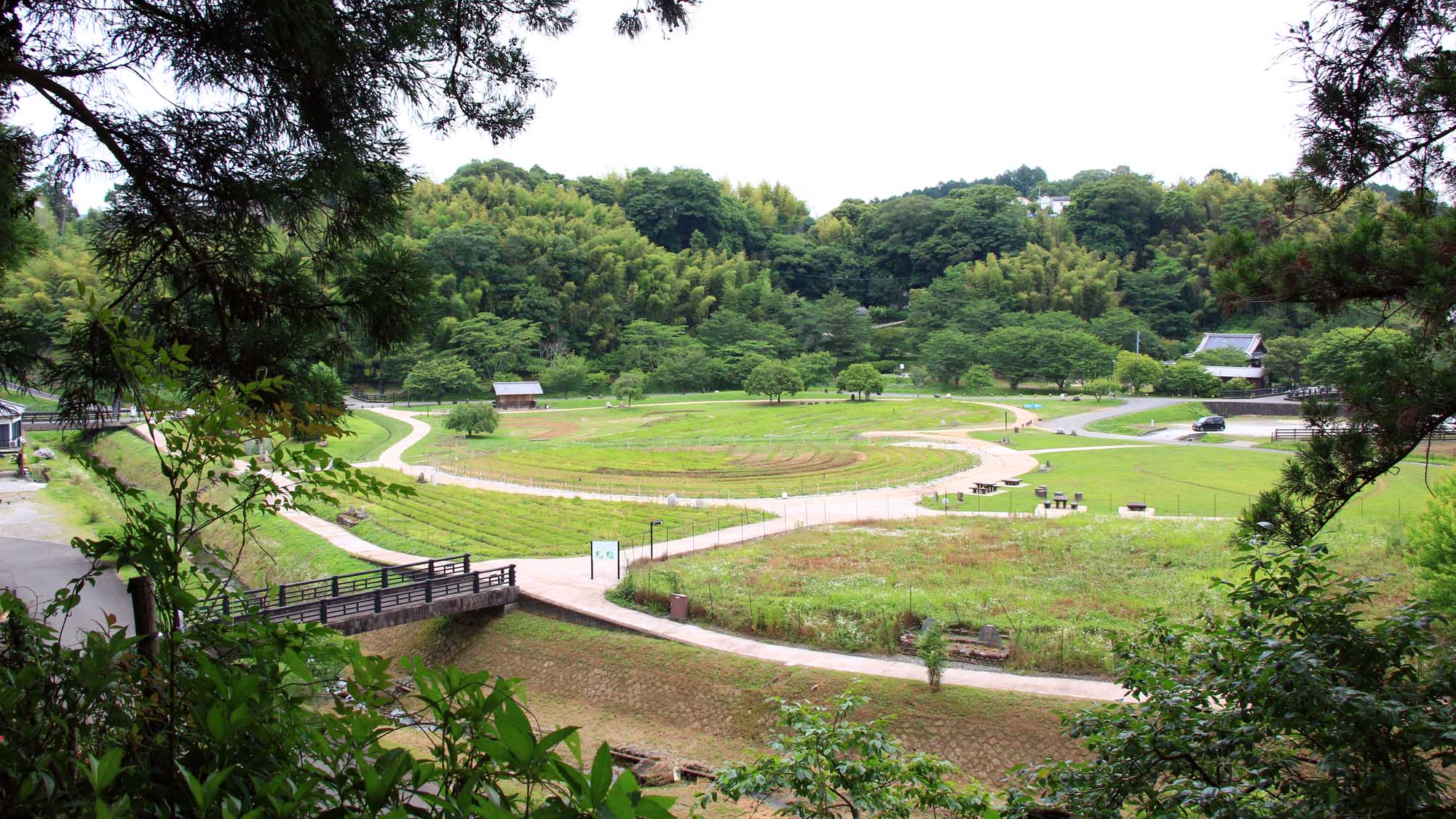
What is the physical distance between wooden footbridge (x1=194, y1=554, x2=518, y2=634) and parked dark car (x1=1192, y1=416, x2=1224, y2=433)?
130 feet

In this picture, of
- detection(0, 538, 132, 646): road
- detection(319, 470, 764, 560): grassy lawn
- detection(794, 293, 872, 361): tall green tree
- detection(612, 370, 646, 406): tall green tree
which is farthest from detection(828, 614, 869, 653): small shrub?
detection(794, 293, 872, 361): tall green tree

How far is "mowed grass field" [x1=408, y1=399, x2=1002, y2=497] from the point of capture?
34.7 metres

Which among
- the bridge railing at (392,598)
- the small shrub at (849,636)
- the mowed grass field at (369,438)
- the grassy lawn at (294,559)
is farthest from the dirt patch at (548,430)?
the small shrub at (849,636)

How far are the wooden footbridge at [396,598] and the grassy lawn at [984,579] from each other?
2942 millimetres

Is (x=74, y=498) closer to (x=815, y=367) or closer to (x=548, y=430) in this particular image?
(x=548, y=430)

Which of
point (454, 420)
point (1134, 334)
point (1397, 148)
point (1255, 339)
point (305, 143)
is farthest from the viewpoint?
point (1134, 334)

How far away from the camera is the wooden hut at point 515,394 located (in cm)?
6131

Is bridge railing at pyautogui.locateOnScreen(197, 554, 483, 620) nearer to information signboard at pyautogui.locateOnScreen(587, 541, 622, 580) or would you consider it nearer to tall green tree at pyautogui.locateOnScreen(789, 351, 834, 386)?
information signboard at pyautogui.locateOnScreen(587, 541, 622, 580)

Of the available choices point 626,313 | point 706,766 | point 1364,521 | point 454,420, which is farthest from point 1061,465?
point 626,313

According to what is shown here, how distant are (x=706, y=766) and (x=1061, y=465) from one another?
93.2 feet

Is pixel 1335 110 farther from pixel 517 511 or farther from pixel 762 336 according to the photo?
pixel 762 336

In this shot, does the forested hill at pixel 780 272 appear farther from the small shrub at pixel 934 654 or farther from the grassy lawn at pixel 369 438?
the small shrub at pixel 934 654

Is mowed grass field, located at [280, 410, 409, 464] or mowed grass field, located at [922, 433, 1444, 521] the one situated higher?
mowed grass field, located at [280, 410, 409, 464]

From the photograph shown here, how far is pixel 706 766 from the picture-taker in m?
12.4
